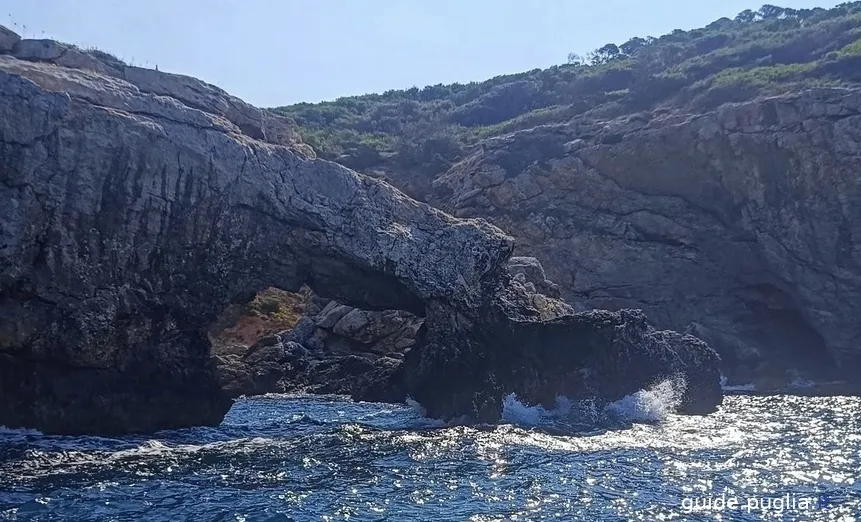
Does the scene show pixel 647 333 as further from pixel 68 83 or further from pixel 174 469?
pixel 68 83

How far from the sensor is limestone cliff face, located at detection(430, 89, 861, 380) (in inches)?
1581

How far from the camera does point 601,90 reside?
73.8 meters

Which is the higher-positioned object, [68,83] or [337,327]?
[68,83]

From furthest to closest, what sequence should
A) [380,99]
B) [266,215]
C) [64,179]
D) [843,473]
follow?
1. [380,99]
2. [266,215]
3. [64,179]
4. [843,473]

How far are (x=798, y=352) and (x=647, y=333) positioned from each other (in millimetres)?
17284

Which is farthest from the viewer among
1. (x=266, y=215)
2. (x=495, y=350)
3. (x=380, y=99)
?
(x=380, y=99)

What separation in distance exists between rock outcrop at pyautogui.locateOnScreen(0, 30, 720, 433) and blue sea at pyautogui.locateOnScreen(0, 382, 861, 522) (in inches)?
46.8

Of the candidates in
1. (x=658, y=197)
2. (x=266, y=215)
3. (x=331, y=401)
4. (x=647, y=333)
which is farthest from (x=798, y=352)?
(x=266, y=215)

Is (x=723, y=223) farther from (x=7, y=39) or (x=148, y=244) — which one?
(x=7, y=39)

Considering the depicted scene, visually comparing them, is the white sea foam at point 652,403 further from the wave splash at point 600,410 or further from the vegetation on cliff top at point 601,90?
the vegetation on cliff top at point 601,90

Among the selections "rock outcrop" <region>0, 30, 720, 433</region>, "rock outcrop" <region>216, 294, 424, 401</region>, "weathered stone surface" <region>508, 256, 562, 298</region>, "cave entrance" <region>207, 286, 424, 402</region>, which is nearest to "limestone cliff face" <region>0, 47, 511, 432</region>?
"rock outcrop" <region>0, 30, 720, 433</region>

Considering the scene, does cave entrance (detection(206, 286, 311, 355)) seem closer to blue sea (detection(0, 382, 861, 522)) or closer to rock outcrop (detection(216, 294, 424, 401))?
rock outcrop (detection(216, 294, 424, 401))

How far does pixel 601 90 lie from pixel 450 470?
60139mm

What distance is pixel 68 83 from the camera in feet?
77.3
